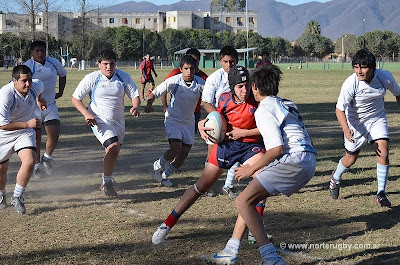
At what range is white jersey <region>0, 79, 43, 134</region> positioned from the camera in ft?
25.8

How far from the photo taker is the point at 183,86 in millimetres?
8891

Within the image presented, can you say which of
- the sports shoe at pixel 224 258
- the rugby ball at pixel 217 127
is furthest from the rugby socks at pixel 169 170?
the sports shoe at pixel 224 258

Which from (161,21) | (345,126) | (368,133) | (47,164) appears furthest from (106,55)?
(161,21)

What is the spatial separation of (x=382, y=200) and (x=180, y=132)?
2.98 m

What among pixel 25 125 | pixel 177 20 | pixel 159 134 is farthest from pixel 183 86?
pixel 177 20

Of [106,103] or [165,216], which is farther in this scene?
[106,103]

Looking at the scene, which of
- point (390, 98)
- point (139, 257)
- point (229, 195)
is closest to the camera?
point (139, 257)

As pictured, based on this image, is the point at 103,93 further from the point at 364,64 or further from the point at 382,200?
the point at 382,200

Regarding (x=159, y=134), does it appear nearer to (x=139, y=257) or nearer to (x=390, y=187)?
(x=390, y=187)

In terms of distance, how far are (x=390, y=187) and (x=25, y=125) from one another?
5.01 meters

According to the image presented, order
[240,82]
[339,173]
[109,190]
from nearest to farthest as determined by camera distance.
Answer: [240,82] → [339,173] → [109,190]

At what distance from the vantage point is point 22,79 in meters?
7.88

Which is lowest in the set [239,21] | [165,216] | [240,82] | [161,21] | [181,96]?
[165,216]

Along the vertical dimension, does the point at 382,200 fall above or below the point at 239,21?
below
